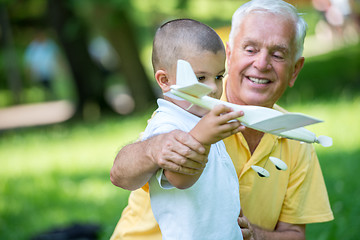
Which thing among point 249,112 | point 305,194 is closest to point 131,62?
point 305,194

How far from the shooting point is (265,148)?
8.34 feet

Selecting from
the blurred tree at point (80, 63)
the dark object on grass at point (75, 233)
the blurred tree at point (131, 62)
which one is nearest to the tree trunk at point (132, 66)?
the blurred tree at point (131, 62)

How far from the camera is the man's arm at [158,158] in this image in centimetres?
170

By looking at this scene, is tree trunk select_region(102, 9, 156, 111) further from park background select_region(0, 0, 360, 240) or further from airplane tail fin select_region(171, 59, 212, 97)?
airplane tail fin select_region(171, 59, 212, 97)

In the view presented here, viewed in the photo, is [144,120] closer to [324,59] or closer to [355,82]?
[355,82]

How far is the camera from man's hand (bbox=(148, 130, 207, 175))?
1689mm

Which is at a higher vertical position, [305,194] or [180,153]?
[180,153]

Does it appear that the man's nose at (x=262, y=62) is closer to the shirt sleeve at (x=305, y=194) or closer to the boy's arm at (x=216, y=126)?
the shirt sleeve at (x=305, y=194)

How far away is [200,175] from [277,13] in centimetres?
102

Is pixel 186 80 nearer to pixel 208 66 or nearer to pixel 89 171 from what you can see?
pixel 208 66

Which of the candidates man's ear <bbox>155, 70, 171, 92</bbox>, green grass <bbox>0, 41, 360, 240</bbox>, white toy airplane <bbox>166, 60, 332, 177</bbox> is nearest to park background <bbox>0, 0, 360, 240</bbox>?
green grass <bbox>0, 41, 360, 240</bbox>

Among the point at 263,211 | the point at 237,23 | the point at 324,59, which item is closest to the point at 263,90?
the point at 237,23

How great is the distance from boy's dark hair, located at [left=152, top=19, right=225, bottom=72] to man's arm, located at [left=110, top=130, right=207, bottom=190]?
339mm

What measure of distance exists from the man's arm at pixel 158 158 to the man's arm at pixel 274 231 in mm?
517
